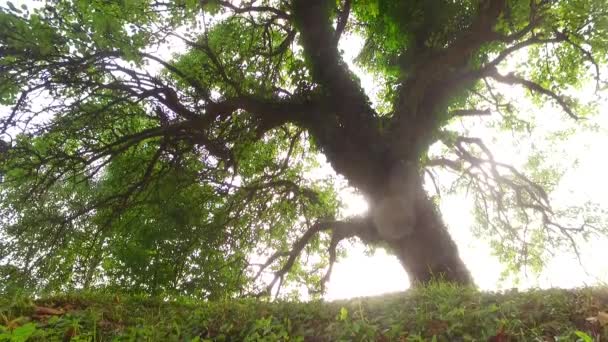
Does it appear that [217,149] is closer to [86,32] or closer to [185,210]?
[185,210]

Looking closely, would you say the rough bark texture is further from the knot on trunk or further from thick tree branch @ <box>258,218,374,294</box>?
thick tree branch @ <box>258,218,374,294</box>

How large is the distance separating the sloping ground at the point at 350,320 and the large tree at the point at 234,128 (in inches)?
139

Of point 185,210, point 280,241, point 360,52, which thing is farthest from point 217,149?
point 360,52

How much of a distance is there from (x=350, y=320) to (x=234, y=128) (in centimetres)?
648

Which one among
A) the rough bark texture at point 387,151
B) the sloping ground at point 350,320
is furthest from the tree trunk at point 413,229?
the sloping ground at point 350,320

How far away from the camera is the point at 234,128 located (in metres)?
8.88

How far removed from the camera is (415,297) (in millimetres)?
3799

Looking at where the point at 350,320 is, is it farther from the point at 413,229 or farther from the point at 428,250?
the point at 413,229

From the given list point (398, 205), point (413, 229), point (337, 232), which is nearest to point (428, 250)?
point (413, 229)

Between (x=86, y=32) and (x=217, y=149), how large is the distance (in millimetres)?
3825

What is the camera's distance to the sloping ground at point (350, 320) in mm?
2566

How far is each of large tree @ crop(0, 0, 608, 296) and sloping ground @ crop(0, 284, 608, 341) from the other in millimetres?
3532

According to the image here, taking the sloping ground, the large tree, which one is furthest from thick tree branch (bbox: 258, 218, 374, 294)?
the sloping ground

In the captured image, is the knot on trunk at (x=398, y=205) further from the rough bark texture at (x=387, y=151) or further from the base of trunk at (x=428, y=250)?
the base of trunk at (x=428, y=250)
